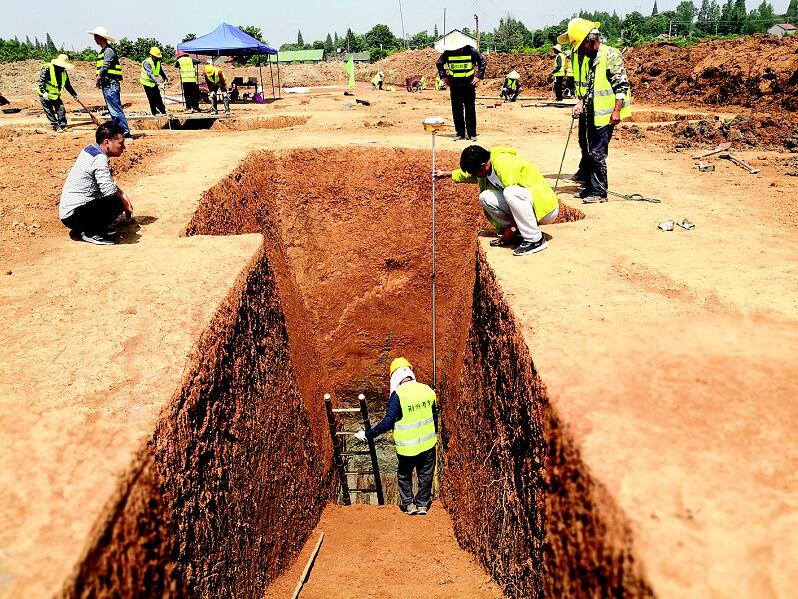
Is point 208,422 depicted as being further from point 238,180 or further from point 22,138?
point 22,138

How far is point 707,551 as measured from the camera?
7.17ft

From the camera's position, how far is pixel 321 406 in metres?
8.98

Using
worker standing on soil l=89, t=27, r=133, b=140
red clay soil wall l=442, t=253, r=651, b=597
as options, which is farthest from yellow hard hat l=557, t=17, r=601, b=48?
worker standing on soil l=89, t=27, r=133, b=140

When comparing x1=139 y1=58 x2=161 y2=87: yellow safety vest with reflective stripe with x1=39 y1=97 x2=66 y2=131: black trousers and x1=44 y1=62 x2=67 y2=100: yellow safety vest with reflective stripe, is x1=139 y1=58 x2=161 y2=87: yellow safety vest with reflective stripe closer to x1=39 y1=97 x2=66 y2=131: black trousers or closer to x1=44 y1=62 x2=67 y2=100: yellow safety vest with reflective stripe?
x1=44 y1=62 x2=67 y2=100: yellow safety vest with reflective stripe

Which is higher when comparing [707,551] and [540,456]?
[707,551]

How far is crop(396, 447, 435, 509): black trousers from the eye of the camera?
652 centimetres

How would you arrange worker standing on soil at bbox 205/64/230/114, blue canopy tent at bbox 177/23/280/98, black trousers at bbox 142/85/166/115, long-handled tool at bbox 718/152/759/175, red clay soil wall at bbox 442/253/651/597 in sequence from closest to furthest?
red clay soil wall at bbox 442/253/651/597, long-handled tool at bbox 718/152/759/175, black trousers at bbox 142/85/166/115, worker standing on soil at bbox 205/64/230/114, blue canopy tent at bbox 177/23/280/98

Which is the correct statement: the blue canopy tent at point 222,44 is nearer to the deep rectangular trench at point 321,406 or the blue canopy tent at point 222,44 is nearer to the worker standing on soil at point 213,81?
the worker standing on soil at point 213,81

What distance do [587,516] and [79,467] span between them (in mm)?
2576

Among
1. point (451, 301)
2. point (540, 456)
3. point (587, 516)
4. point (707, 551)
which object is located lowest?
point (451, 301)

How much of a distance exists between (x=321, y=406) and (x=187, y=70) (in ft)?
40.7

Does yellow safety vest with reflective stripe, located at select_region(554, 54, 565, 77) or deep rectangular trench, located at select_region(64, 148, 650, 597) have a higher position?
yellow safety vest with reflective stripe, located at select_region(554, 54, 565, 77)

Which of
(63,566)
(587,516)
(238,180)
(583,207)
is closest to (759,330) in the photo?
(587,516)

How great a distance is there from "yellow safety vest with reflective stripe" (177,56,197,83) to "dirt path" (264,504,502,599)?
46.7ft
